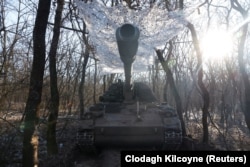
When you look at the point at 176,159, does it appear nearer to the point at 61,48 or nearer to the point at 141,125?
the point at 141,125

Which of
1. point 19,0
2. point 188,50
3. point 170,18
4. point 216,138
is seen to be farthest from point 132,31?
point 188,50

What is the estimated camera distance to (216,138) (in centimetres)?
1761

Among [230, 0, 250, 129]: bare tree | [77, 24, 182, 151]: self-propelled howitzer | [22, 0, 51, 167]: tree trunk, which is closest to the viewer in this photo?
[22, 0, 51, 167]: tree trunk

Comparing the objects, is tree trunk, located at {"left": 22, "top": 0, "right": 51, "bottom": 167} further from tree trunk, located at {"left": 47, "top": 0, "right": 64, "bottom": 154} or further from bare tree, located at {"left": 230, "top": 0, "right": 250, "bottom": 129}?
bare tree, located at {"left": 230, "top": 0, "right": 250, "bottom": 129}

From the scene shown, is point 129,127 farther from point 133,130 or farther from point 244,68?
point 244,68

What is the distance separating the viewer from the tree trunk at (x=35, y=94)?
6.58 metres

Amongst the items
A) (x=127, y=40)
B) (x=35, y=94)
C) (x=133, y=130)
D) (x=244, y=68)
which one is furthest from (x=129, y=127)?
(x=244, y=68)

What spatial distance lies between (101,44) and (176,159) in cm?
588

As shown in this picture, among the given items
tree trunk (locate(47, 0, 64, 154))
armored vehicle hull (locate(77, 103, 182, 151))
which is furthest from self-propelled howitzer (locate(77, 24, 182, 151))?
tree trunk (locate(47, 0, 64, 154))

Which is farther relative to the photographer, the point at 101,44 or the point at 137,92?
the point at 101,44

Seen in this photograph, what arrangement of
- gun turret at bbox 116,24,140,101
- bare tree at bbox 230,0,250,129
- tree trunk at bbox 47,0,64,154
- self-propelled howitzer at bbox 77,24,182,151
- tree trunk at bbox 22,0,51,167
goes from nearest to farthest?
tree trunk at bbox 22,0,51,167 < gun turret at bbox 116,24,140,101 < self-propelled howitzer at bbox 77,24,182,151 < tree trunk at bbox 47,0,64,154 < bare tree at bbox 230,0,250,129

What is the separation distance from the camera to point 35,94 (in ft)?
22.2

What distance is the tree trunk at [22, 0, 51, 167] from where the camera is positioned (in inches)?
259

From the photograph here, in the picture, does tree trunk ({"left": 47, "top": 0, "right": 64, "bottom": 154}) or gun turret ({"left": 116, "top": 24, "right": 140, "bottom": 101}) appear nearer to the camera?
gun turret ({"left": 116, "top": 24, "right": 140, "bottom": 101})
